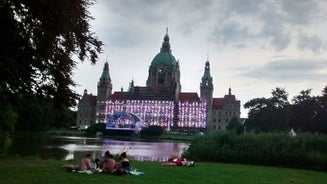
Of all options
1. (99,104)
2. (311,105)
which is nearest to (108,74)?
(99,104)

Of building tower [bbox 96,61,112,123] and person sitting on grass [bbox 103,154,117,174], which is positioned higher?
building tower [bbox 96,61,112,123]

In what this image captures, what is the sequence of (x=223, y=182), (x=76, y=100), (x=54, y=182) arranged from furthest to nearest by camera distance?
1. (x=223, y=182)
2. (x=54, y=182)
3. (x=76, y=100)

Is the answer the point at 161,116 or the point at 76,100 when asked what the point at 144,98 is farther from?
the point at 76,100

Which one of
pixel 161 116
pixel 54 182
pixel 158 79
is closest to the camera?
pixel 54 182

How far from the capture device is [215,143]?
27.6 m

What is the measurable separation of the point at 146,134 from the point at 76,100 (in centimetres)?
10038

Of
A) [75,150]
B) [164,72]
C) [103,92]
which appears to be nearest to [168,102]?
[164,72]

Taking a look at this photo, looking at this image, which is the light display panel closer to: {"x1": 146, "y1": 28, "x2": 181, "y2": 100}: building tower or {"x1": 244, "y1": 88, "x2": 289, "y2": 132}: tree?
{"x1": 146, "y1": 28, "x2": 181, "y2": 100}: building tower

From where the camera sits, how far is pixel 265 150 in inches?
1021

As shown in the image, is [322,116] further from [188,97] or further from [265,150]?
[188,97]

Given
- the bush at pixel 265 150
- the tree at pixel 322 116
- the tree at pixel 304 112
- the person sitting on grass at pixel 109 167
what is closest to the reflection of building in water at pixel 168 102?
the tree at pixel 304 112

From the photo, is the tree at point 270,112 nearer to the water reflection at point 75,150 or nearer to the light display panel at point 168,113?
the water reflection at point 75,150

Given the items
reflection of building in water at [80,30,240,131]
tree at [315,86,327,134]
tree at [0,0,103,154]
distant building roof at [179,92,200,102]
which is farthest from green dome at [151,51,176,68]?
tree at [0,0,103,154]

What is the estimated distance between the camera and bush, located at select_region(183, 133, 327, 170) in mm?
25016
